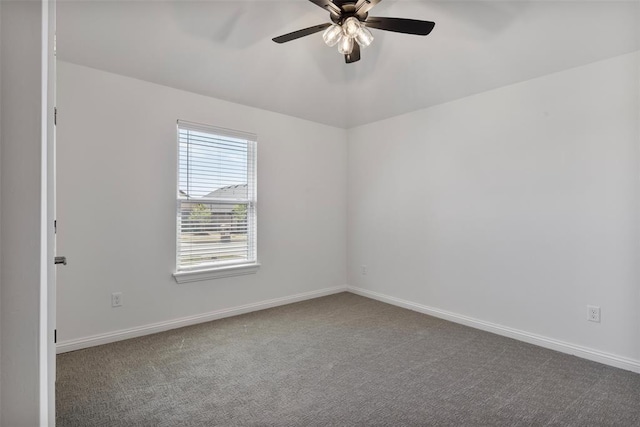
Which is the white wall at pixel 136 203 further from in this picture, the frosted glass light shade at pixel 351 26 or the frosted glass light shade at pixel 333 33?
A: the frosted glass light shade at pixel 351 26

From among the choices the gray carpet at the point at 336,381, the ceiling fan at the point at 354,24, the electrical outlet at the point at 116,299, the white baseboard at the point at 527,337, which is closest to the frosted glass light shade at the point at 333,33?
the ceiling fan at the point at 354,24

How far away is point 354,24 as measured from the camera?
80.6 inches

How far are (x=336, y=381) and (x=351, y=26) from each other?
2.30 m

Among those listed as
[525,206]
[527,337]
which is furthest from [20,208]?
[527,337]

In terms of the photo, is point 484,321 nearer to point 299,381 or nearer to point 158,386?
point 299,381

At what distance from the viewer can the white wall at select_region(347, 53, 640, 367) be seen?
245 centimetres

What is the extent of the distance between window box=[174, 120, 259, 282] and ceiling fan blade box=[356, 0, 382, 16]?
1.94 meters

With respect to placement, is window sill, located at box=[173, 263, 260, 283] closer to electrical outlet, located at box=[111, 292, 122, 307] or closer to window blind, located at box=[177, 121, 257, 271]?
window blind, located at box=[177, 121, 257, 271]

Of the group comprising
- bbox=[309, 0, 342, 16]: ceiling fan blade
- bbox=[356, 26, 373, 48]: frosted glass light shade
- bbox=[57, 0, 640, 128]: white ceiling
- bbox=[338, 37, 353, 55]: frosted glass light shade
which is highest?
bbox=[57, 0, 640, 128]: white ceiling

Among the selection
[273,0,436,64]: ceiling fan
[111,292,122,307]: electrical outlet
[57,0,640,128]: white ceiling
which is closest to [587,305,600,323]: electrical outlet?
[57,0,640,128]: white ceiling

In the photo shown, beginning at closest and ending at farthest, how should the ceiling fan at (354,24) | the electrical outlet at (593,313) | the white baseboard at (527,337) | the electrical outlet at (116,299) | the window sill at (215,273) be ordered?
the ceiling fan at (354,24)
the white baseboard at (527,337)
the electrical outlet at (593,313)
the electrical outlet at (116,299)
the window sill at (215,273)

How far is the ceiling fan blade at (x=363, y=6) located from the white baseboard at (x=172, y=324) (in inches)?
117

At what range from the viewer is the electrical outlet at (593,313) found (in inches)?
100

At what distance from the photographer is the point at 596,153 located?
2.54 metres
